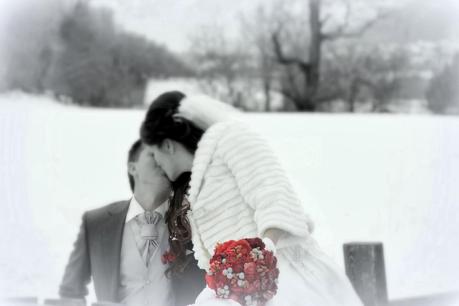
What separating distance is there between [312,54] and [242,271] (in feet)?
3.02

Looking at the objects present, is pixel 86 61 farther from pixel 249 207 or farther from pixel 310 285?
pixel 310 285

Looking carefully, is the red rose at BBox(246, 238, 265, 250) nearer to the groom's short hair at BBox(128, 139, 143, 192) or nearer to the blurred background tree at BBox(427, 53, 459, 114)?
the groom's short hair at BBox(128, 139, 143, 192)

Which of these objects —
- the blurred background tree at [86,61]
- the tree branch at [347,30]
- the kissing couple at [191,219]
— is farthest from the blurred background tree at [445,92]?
the blurred background tree at [86,61]

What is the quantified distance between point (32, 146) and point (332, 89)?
1039mm

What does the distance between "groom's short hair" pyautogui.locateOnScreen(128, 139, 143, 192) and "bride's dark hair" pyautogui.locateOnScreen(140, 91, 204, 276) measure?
2 centimetres

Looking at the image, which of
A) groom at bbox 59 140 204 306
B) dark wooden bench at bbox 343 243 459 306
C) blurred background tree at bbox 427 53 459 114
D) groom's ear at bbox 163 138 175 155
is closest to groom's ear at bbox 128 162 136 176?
groom at bbox 59 140 204 306

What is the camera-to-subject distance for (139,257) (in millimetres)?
2186

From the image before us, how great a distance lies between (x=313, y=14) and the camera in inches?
98.3

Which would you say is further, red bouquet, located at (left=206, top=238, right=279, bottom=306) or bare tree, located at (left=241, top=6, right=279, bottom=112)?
bare tree, located at (left=241, top=6, right=279, bottom=112)

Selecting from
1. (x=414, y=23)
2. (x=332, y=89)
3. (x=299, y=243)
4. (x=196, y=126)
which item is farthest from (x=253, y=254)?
(x=414, y=23)

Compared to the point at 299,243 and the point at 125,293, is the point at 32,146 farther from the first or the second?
the point at 299,243

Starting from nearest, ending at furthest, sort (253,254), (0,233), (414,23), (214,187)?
1. (253,254)
2. (214,187)
3. (0,233)
4. (414,23)

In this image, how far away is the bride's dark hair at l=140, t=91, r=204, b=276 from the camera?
2.12 m

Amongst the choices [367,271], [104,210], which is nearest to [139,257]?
[104,210]
